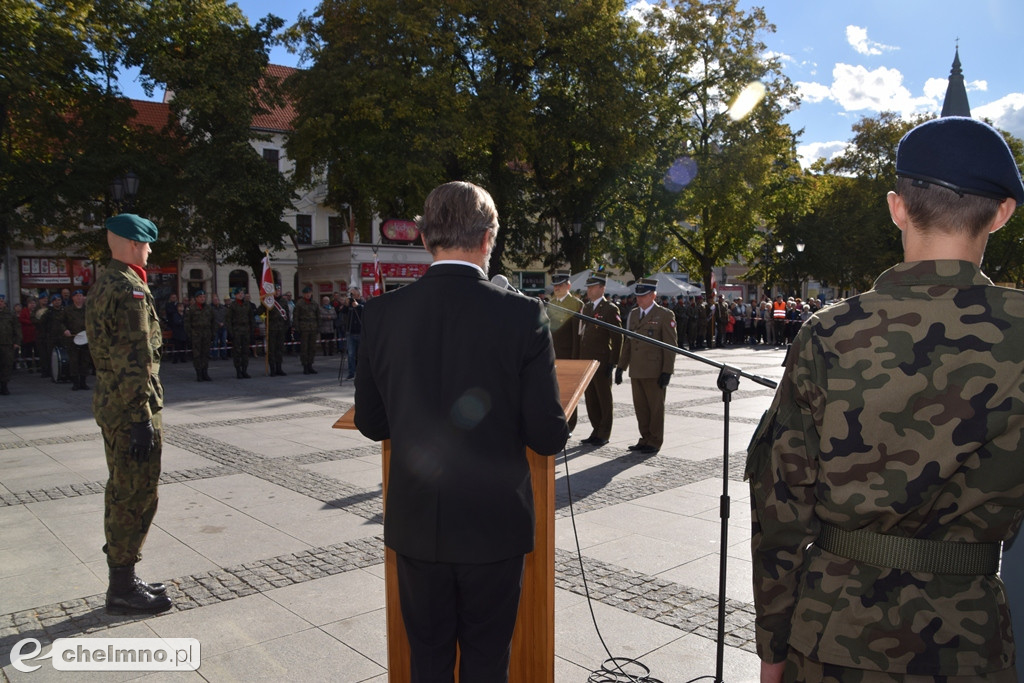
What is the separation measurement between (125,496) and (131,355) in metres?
0.78

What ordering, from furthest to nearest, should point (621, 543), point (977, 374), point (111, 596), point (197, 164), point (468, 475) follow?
1. point (197, 164)
2. point (621, 543)
3. point (111, 596)
4. point (468, 475)
5. point (977, 374)

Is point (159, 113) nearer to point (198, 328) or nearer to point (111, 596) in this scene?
point (198, 328)

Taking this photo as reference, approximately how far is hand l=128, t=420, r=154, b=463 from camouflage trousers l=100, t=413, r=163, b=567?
6 centimetres

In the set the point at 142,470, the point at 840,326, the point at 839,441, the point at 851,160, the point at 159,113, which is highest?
the point at 159,113

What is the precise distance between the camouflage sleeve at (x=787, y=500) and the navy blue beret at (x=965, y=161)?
430 millimetres

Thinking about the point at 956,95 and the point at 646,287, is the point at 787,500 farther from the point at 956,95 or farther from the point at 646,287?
the point at 646,287

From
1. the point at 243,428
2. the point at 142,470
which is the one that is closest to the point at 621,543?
the point at 142,470

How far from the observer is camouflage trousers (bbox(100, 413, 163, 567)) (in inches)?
166

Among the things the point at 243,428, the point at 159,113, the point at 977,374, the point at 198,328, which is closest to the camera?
the point at 977,374

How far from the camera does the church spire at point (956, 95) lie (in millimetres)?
2924

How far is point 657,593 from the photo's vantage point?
175 inches

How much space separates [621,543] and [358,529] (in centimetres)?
198

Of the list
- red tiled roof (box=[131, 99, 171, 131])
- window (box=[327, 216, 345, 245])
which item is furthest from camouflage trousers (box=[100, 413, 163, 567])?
red tiled roof (box=[131, 99, 171, 131])

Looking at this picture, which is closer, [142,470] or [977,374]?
[977,374]
